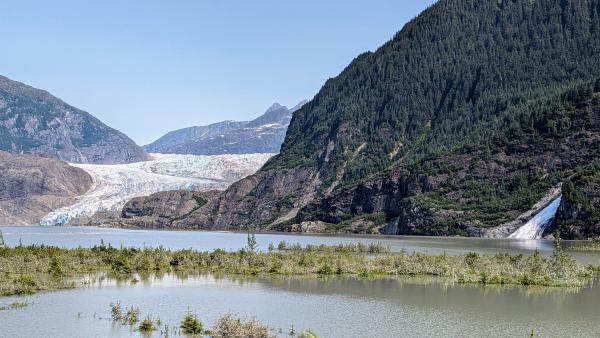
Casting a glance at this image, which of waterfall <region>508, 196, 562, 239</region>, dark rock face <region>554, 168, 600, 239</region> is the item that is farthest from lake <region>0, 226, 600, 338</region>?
waterfall <region>508, 196, 562, 239</region>

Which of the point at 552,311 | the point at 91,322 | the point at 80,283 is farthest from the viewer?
the point at 80,283

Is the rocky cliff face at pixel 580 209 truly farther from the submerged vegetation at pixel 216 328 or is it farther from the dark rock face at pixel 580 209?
the submerged vegetation at pixel 216 328

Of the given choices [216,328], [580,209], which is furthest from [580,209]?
[216,328]

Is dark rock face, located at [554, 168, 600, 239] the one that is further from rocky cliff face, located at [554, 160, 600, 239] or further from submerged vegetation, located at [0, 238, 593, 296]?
submerged vegetation, located at [0, 238, 593, 296]

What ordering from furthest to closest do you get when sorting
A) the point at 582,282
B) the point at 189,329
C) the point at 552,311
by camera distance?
the point at 582,282, the point at 552,311, the point at 189,329

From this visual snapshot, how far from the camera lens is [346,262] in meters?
92.9

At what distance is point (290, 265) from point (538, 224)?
4799 inches

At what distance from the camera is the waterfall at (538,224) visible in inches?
7623

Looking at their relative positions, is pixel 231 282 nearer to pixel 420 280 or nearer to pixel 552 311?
pixel 420 280

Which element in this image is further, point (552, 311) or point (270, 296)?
point (270, 296)

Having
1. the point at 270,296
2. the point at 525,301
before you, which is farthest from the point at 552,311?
the point at 270,296

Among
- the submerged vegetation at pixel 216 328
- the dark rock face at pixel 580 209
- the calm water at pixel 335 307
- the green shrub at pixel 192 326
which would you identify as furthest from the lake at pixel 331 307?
A: the dark rock face at pixel 580 209

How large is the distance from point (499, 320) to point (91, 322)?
1080 inches

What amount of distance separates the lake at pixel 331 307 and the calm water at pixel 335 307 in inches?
2.5
